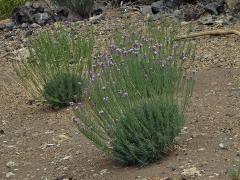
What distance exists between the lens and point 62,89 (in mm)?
8703

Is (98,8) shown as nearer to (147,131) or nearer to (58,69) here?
(58,69)

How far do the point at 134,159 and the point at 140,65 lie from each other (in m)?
0.92

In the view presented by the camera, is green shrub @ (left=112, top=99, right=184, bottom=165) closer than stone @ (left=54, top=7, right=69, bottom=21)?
Yes

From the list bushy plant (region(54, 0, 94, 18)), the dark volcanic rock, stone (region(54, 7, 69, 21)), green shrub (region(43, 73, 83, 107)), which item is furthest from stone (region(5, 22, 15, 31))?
green shrub (region(43, 73, 83, 107))

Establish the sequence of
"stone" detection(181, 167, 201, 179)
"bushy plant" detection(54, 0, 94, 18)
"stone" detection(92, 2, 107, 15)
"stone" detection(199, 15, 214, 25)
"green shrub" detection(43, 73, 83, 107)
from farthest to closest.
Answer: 1. "stone" detection(92, 2, 107, 15)
2. "bushy plant" detection(54, 0, 94, 18)
3. "stone" detection(199, 15, 214, 25)
4. "green shrub" detection(43, 73, 83, 107)
5. "stone" detection(181, 167, 201, 179)

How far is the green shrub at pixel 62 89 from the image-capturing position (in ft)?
28.5

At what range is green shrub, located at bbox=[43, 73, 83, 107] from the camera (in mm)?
8672

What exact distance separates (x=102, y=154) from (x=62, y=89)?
2.28m

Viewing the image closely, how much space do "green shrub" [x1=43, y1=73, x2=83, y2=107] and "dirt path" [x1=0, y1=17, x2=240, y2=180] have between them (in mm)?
172

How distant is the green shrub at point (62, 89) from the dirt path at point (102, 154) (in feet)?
0.56

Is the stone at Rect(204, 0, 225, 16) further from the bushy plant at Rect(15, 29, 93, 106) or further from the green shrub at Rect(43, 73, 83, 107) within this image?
the green shrub at Rect(43, 73, 83, 107)

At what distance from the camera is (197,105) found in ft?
24.8

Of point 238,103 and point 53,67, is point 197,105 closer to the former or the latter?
point 238,103

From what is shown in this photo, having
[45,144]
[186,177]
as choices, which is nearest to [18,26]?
[45,144]
